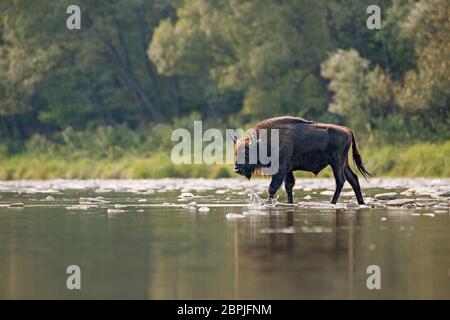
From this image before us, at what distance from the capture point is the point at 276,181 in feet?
77.7

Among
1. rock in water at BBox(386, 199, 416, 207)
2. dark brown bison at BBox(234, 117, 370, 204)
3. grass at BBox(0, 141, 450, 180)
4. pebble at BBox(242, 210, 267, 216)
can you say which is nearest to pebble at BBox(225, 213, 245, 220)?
pebble at BBox(242, 210, 267, 216)

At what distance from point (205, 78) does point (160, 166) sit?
537 inches

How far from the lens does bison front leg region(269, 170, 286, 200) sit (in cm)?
2353

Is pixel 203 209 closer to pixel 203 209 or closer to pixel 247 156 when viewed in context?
pixel 203 209

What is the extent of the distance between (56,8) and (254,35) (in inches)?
482

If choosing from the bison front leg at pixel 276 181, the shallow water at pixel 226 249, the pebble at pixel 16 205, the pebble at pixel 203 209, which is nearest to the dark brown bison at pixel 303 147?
the bison front leg at pixel 276 181

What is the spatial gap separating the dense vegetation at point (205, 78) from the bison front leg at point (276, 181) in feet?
54.8

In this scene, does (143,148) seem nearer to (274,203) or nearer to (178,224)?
(274,203)

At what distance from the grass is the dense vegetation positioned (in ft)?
0.24

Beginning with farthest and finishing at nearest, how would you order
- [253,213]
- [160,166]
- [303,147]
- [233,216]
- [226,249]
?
[160,166] → [303,147] → [253,213] → [233,216] → [226,249]

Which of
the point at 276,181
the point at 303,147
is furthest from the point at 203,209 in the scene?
the point at 303,147

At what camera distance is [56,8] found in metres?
59.8

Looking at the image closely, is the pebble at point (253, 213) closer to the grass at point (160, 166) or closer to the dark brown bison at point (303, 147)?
the dark brown bison at point (303, 147)
